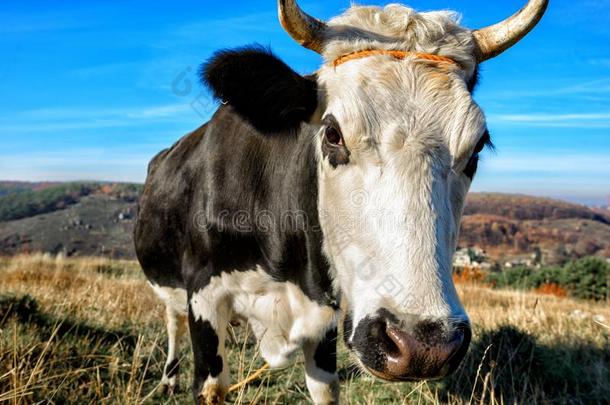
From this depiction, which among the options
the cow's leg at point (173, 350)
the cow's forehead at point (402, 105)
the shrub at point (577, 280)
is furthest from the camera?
the shrub at point (577, 280)

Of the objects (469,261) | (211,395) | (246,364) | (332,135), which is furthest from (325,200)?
(469,261)

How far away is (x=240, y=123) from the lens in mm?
4297

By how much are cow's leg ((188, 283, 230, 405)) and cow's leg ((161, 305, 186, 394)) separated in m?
1.34

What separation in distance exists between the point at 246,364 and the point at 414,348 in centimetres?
392

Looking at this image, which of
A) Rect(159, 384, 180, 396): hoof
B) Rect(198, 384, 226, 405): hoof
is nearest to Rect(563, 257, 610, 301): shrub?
Rect(159, 384, 180, 396): hoof

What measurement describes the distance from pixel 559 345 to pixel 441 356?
14.9 feet

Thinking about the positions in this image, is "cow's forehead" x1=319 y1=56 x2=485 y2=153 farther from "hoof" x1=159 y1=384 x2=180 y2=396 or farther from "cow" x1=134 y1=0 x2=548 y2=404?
"hoof" x1=159 y1=384 x2=180 y2=396

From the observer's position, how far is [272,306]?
3.98 meters

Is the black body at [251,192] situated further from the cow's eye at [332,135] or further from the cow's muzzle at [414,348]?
the cow's muzzle at [414,348]

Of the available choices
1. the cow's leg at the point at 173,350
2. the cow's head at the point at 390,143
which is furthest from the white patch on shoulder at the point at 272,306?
the cow's leg at the point at 173,350

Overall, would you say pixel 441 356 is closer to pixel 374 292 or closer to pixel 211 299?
pixel 374 292

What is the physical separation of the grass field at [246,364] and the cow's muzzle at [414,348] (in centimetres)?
150

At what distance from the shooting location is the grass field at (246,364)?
13.6 ft

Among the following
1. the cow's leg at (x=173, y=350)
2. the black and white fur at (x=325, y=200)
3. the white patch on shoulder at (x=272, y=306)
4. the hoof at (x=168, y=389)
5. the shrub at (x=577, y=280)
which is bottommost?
the shrub at (x=577, y=280)
